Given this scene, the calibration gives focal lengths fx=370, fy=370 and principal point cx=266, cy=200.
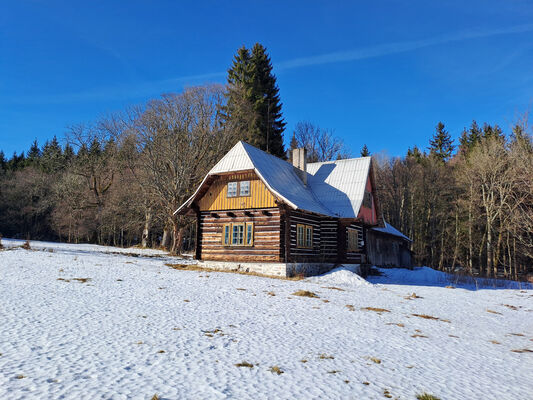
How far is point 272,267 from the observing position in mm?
20359

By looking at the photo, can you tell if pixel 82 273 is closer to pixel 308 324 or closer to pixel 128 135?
pixel 308 324

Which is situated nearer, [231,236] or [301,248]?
[301,248]

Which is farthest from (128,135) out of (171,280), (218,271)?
(171,280)

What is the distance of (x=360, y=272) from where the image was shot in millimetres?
25016

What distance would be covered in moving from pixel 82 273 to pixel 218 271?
749cm

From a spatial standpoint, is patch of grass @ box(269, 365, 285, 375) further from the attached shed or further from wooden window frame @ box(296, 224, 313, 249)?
the attached shed

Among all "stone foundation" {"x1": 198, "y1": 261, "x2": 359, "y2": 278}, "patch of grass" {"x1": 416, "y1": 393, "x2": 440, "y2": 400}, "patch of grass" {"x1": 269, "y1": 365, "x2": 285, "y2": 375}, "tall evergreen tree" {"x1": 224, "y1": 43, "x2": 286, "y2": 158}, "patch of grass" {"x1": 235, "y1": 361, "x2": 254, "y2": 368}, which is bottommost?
"patch of grass" {"x1": 416, "y1": 393, "x2": 440, "y2": 400}

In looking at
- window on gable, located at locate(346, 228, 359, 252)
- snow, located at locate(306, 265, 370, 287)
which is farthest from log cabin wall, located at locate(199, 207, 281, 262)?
window on gable, located at locate(346, 228, 359, 252)

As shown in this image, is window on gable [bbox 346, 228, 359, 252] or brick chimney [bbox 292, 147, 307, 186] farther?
brick chimney [bbox 292, 147, 307, 186]

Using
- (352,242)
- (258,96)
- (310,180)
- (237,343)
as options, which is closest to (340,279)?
(352,242)

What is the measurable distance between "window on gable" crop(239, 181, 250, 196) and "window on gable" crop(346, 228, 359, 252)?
24.6ft

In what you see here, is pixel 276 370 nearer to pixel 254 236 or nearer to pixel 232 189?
pixel 254 236

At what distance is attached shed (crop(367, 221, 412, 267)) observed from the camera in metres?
31.3

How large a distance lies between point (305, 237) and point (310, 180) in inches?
241
